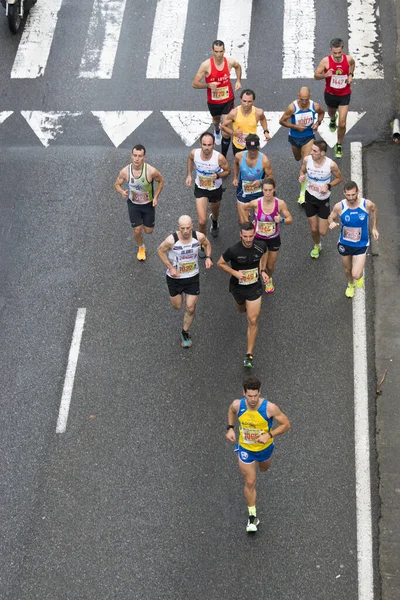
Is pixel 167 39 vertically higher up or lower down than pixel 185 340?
higher up

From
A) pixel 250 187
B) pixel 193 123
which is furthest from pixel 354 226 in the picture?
pixel 193 123

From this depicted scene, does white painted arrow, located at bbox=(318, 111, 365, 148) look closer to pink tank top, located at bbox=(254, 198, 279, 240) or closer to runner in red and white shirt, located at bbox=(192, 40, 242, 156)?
runner in red and white shirt, located at bbox=(192, 40, 242, 156)

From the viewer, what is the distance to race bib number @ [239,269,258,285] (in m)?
12.8

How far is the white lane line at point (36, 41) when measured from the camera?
18812 mm

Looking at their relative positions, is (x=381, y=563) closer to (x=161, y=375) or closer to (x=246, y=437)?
(x=246, y=437)

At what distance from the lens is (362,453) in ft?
39.8

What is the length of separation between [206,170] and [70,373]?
3.42 m

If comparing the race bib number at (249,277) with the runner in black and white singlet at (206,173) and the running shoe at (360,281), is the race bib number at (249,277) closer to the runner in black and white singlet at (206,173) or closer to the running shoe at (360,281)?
the runner in black and white singlet at (206,173)

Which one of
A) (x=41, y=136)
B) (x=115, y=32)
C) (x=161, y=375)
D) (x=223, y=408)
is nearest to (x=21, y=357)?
(x=161, y=375)

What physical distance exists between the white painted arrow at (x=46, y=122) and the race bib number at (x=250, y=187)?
4.23 m

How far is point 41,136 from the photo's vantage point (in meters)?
17.4

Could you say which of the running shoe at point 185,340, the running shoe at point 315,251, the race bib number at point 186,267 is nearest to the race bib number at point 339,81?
the running shoe at point 315,251

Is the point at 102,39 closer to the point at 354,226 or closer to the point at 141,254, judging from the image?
the point at 141,254

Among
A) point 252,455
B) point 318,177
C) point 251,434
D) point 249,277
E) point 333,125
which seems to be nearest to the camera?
point 251,434
